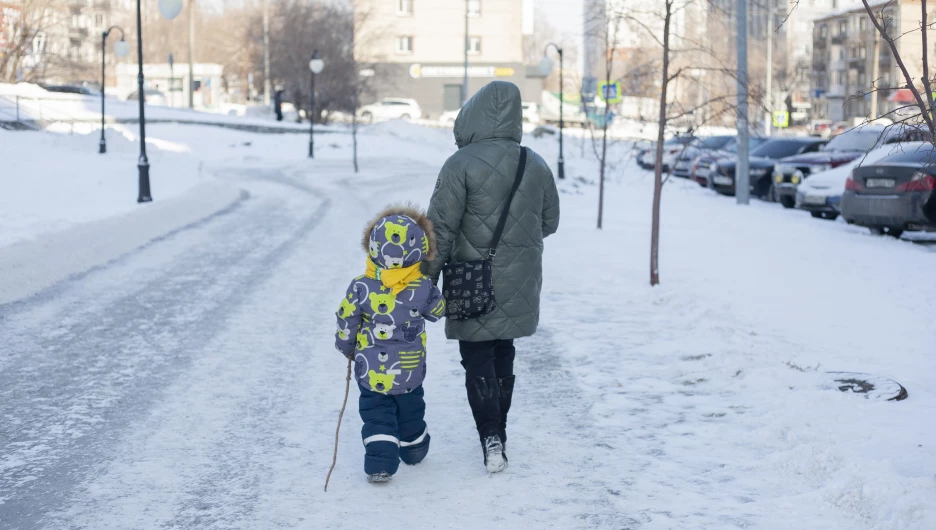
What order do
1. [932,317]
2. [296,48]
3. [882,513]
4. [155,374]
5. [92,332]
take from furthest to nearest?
[296,48], [932,317], [92,332], [155,374], [882,513]

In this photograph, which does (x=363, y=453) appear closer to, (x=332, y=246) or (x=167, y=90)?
(x=332, y=246)

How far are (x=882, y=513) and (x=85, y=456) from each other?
11.8 feet

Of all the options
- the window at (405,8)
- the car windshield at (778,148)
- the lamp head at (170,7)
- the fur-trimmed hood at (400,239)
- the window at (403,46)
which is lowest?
the fur-trimmed hood at (400,239)

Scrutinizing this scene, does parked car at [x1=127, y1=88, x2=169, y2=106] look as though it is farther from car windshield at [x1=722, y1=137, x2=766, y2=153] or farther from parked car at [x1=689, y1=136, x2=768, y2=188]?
parked car at [x1=689, y1=136, x2=768, y2=188]

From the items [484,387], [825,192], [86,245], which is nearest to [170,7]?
[86,245]

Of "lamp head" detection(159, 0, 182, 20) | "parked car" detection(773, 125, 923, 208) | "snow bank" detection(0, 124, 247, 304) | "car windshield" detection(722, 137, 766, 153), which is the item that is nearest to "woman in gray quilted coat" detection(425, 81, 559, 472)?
"snow bank" detection(0, 124, 247, 304)

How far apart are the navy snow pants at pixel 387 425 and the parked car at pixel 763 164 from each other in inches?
811

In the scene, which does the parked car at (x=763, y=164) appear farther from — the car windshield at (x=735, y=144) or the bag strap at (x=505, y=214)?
the bag strap at (x=505, y=214)

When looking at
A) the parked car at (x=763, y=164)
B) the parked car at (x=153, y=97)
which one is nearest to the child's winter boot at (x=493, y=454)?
the parked car at (x=763, y=164)

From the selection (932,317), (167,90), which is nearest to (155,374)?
(932,317)

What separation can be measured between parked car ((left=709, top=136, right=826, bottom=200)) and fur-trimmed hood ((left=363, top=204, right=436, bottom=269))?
2077cm

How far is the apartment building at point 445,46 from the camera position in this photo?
253 feet

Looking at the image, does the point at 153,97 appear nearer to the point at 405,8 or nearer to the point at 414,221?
the point at 405,8

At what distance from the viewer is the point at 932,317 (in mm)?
8898
